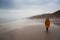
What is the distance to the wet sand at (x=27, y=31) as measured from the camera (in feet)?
4.42

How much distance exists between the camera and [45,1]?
141 centimetres

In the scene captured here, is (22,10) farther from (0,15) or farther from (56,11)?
(56,11)

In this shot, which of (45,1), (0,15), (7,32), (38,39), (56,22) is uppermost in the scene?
(45,1)

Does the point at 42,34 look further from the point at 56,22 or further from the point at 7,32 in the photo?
the point at 7,32

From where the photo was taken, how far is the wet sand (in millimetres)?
1347

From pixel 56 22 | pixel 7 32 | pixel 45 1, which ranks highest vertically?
pixel 45 1

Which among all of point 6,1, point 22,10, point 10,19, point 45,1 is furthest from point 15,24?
point 45,1

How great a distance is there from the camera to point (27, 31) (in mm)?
1368

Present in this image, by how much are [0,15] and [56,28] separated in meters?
0.80

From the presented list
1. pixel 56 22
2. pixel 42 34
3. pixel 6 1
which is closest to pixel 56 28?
pixel 56 22

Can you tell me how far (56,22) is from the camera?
1384 mm

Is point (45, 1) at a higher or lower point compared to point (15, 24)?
higher

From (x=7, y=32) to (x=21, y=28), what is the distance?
7.8 inches

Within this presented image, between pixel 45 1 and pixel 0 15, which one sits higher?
pixel 45 1
